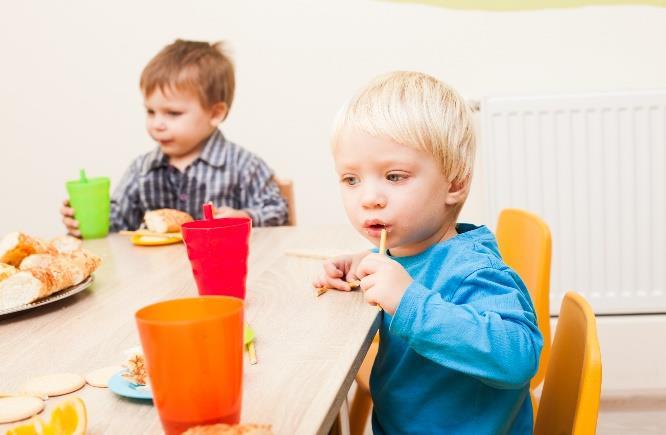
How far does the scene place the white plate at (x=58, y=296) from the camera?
3.33ft

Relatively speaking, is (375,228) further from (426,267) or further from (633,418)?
(633,418)

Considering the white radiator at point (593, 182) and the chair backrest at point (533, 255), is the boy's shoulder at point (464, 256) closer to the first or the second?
the chair backrest at point (533, 255)

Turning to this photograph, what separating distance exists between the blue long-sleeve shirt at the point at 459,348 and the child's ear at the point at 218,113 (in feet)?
4.17

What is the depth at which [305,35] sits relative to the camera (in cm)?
241

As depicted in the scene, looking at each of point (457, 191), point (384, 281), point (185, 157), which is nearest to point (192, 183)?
point (185, 157)

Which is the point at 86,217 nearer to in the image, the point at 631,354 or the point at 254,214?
the point at 254,214

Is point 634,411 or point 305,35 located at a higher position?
point 305,35

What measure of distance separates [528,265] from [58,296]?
80 cm

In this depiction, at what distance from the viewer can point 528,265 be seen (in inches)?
55.1

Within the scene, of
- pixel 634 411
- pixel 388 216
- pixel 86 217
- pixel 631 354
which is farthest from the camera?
pixel 631 354

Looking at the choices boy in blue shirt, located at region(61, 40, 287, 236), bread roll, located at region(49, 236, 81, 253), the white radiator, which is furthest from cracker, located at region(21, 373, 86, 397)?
the white radiator

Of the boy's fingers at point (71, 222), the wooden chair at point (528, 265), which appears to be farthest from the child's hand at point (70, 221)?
the wooden chair at point (528, 265)

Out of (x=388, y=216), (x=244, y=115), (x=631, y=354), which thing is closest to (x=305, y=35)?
(x=244, y=115)

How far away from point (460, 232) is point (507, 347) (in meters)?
0.30
